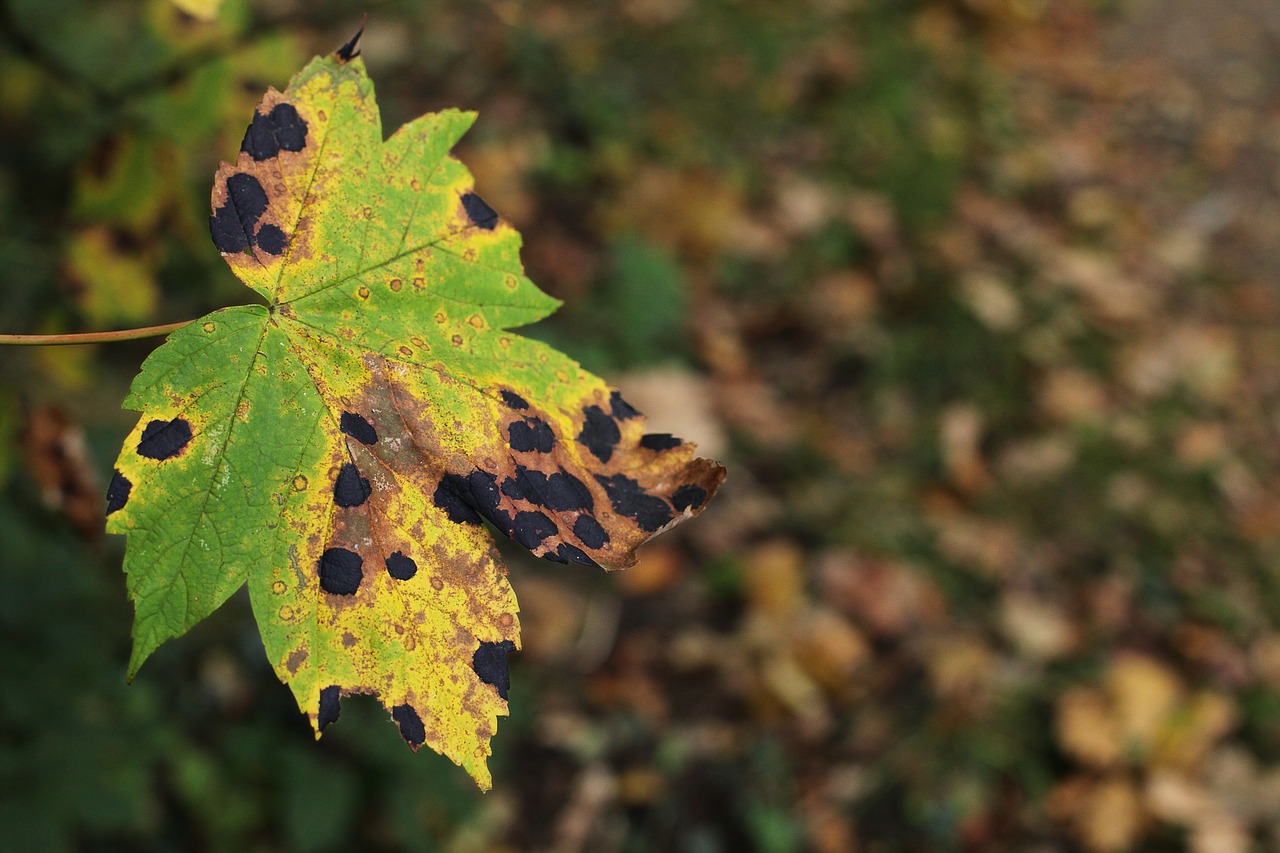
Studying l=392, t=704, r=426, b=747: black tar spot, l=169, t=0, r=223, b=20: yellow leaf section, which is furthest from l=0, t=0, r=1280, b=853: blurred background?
l=392, t=704, r=426, b=747: black tar spot

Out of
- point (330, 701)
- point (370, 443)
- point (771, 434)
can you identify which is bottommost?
point (771, 434)

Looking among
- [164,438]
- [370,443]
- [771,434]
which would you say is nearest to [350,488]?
[370,443]

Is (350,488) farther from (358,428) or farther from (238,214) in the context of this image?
(238,214)

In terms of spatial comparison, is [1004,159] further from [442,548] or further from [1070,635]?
[442,548]

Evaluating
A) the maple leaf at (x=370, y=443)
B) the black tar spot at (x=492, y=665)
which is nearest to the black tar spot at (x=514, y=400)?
Result: the maple leaf at (x=370, y=443)

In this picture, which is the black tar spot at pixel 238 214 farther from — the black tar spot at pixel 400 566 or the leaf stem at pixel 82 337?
the black tar spot at pixel 400 566

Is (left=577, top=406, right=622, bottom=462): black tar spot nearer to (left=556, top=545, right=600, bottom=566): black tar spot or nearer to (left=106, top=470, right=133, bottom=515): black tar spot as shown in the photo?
(left=556, top=545, right=600, bottom=566): black tar spot
